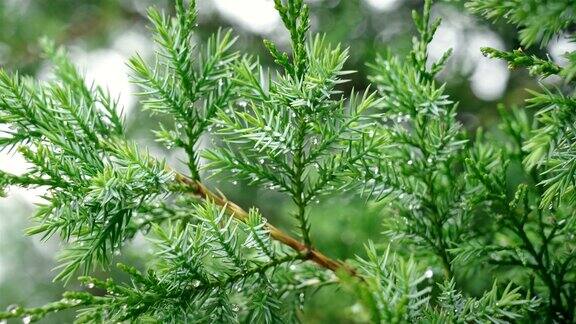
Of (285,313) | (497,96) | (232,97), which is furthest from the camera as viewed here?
(497,96)

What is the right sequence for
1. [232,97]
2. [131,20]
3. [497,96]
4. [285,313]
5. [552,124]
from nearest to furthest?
1. [552,124]
2. [232,97]
3. [285,313]
4. [497,96]
5. [131,20]

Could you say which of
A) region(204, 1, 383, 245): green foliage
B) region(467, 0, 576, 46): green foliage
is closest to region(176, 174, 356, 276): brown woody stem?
region(204, 1, 383, 245): green foliage

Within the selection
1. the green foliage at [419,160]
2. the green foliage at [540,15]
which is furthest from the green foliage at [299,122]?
the green foliage at [540,15]

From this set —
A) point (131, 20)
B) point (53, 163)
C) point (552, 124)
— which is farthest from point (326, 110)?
point (131, 20)

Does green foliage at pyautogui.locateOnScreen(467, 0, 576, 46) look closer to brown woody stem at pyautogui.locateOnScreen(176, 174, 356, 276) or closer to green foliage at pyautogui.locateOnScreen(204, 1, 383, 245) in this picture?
green foliage at pyautogui.locateOnScreen(204, 1, 383, 245)

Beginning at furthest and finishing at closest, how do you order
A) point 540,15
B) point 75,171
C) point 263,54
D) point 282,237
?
point 263,54, point 282,237, point 75,171, point 540,15

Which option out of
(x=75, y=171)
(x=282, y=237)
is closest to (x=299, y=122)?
(x=282, y=237)

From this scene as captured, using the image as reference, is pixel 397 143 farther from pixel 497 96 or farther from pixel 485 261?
pixel 497 96

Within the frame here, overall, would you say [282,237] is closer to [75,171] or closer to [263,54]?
[75,171]

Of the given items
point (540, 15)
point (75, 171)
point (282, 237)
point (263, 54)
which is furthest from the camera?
point (263, 54)
